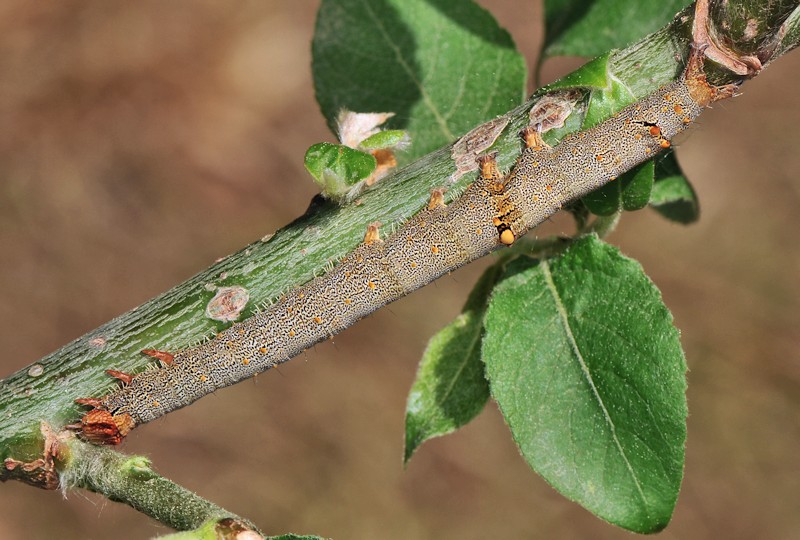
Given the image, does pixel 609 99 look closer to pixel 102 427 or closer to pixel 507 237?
pixel 507 237

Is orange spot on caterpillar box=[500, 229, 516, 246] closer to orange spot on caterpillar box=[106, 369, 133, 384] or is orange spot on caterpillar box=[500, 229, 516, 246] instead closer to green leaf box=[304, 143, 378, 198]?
green leaf box=[304, 143, 378, 198]

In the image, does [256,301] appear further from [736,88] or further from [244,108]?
[244,108]

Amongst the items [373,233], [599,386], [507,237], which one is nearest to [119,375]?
[373,233]

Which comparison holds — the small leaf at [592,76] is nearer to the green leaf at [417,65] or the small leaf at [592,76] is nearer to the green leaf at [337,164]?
the green leaf at [337,164]

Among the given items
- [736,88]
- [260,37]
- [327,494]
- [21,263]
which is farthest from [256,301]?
[260,37]

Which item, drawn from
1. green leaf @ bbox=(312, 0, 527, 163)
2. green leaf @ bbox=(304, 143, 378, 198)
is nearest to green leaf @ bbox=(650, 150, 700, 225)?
green leaf @ bbox=(312, 0, 527, 163)
